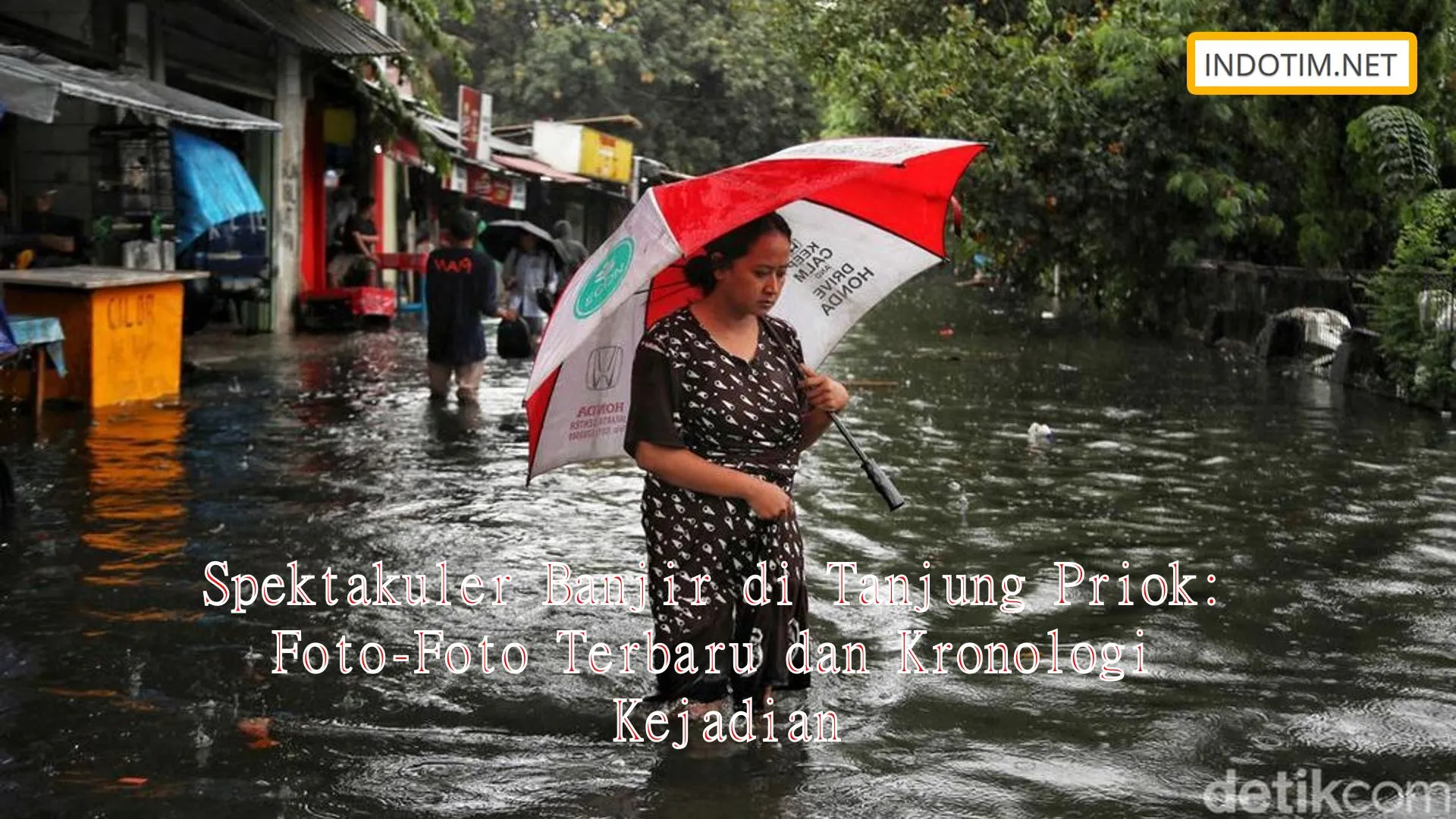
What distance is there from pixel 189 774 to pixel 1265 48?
54.1 ft

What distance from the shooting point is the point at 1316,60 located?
741 inches

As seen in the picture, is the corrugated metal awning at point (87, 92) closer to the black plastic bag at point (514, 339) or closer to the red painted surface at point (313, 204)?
the black plastic bag at point (514, 339)

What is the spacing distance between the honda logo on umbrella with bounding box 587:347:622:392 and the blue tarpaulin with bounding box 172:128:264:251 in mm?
11594

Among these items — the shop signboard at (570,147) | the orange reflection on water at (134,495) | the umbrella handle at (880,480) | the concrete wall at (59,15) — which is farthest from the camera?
the shop signboard at (570,147)

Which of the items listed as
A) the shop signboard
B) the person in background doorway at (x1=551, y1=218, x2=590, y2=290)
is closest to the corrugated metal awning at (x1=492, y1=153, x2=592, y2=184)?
the shop signboard

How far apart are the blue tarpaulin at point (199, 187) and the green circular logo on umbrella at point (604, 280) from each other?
11941 millimetres

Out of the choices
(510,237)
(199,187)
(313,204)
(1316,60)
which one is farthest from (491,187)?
(1316,60)

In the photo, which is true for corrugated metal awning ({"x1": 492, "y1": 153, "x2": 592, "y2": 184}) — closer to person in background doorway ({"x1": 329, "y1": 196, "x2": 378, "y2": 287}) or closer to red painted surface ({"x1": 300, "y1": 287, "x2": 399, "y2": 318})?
person in background doorway ({"x1": 329, "y1": 196, "x2": 378, "y2": 287})

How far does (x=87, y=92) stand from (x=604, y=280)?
824 cm

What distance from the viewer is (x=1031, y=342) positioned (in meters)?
22.9

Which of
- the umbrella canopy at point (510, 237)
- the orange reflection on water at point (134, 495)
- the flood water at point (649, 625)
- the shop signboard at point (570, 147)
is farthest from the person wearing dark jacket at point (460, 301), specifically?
the shop signboard at point (570, 147)

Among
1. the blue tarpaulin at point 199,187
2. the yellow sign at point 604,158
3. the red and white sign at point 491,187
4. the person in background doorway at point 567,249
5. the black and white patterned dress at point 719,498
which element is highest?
the yellow sign at point 604,158

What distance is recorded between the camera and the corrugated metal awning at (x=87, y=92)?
10.0 metres

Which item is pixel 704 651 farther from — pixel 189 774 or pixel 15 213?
pixel 15 213
